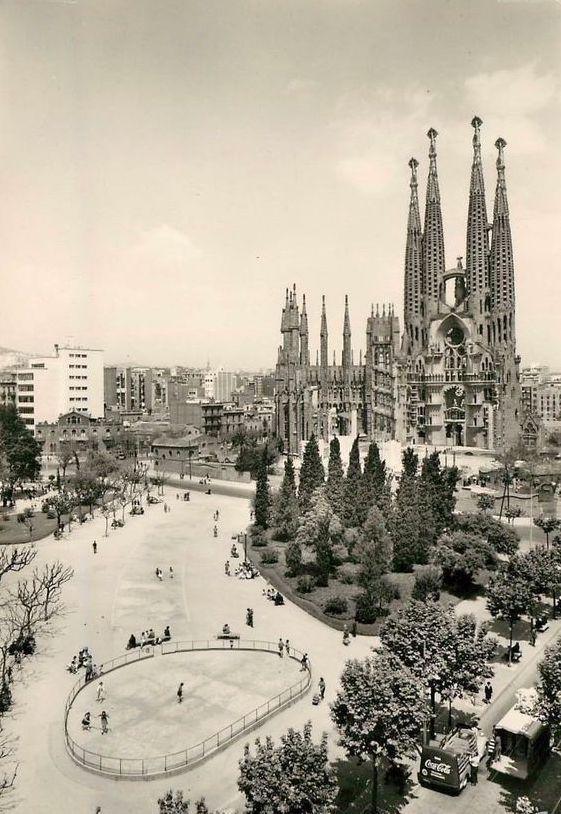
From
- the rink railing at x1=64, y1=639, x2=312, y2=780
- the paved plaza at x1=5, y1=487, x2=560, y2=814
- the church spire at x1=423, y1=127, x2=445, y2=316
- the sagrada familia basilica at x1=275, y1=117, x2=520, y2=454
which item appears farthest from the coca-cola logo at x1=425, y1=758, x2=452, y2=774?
the church spire at x1=423, y1=127, x2=445, y2=316

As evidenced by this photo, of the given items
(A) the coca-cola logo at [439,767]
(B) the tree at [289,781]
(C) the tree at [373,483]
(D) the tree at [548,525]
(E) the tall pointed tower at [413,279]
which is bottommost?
(A) the coca-cola logo at [439,767]

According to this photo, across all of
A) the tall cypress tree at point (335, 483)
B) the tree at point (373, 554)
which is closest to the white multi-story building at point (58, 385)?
the tall cypress tree at point (335, 483)

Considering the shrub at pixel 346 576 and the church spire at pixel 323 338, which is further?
the church spire at pixel 323 338

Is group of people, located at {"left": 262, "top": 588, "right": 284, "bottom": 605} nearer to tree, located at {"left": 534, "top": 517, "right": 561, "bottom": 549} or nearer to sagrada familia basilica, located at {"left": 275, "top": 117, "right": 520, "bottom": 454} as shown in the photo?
tree, located at {"left": 534, "top": 517, "right": 561, "bottom": 549}

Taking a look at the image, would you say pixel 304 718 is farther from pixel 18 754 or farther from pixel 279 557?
pixel 279 557

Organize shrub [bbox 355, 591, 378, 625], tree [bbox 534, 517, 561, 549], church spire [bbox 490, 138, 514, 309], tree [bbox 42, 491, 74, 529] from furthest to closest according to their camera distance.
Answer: church spire [bbox 490, 138, 514, 309] < tree [bbox 42, 491, 74, 529] < tree [bbox 534, 517, 561, 549] < shrub [bbox 355, 591, 378, 625]

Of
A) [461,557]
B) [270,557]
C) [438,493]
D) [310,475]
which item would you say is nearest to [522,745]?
[461,557]

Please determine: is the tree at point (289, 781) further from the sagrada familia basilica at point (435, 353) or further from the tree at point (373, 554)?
the sagrada familia basilica at point (435, 353)
